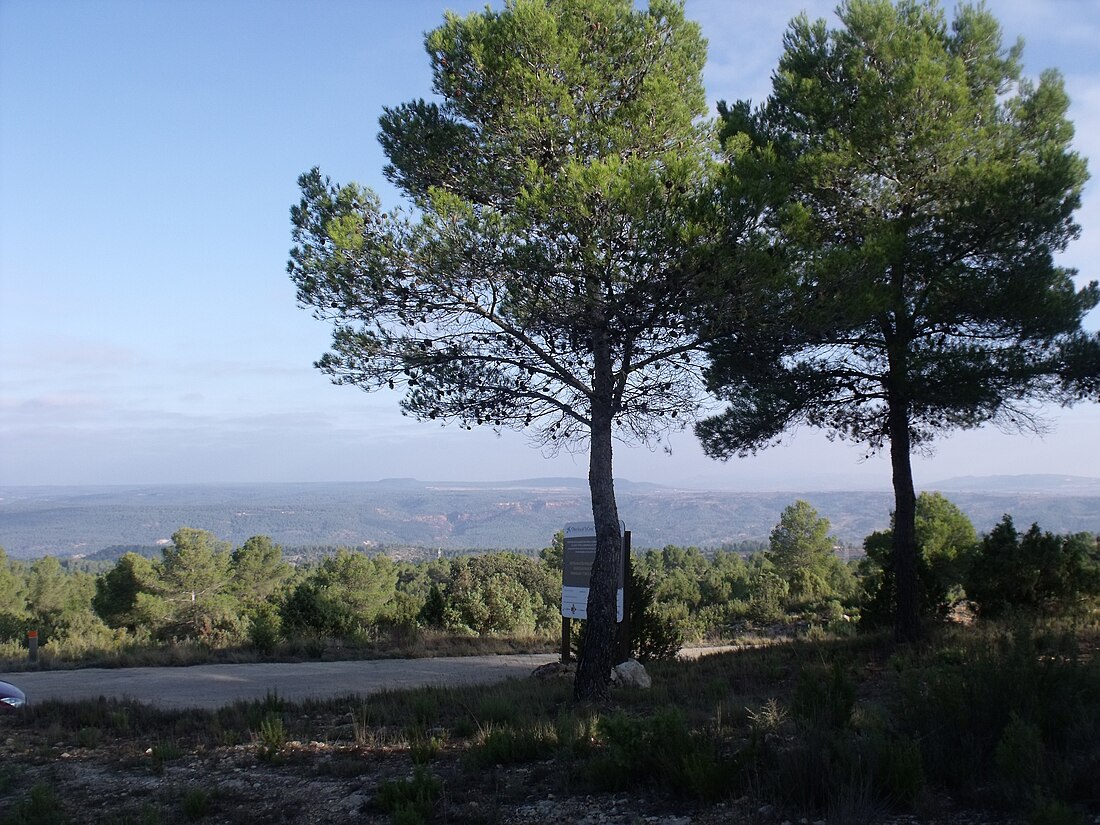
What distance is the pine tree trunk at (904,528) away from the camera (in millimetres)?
11703

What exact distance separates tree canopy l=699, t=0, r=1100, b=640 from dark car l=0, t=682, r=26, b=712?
8.90m

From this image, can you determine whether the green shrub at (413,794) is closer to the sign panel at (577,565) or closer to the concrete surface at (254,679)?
the concrete surface at (254,679)

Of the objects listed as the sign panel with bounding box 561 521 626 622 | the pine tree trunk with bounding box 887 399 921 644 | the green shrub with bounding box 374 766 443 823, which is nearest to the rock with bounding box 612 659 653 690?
the sign panel with bounding box 561 521 626 622

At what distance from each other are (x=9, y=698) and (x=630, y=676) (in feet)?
21.5

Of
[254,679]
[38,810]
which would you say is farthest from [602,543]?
[254,679]

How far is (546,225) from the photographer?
329 inches

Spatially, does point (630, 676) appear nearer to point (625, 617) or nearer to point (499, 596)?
point (625, 617)

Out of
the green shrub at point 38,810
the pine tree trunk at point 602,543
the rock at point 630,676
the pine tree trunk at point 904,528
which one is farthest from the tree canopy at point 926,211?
the green shrub at point 38,810

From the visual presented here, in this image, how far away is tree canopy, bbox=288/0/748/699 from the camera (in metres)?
8.24

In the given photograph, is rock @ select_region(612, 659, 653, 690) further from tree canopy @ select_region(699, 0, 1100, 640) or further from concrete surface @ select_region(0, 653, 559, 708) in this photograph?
tree canopy @ select_region(699, 0, 1100, 640)

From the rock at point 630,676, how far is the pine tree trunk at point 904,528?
4.34 m

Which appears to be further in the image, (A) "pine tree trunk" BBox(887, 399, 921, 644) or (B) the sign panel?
(A) "pine tree trunk" BBox(887, 399, 921, 644)

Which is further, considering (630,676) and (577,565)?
(577,565)

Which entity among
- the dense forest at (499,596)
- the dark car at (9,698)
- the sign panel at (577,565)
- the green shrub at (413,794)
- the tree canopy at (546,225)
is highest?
the tree canopy at (546,225)
